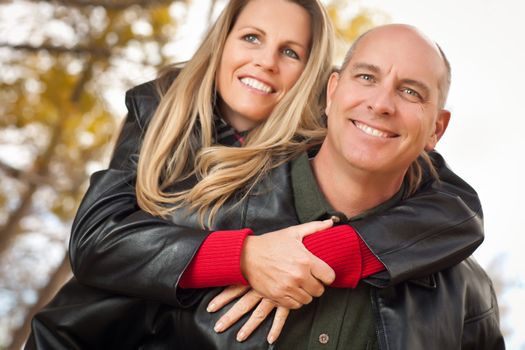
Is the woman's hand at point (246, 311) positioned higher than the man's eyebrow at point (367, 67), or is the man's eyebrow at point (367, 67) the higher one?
the man's eyebrow at point (367, 67)

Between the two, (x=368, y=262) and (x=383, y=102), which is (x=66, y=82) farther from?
(x=368, y=262)

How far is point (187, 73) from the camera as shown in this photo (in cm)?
271

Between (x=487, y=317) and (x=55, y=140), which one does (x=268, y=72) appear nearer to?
(x=487, y=317)

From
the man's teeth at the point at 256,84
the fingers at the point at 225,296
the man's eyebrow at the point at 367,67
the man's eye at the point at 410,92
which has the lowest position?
the fingers at the point at 225,296

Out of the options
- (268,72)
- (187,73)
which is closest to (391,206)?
(268,72)

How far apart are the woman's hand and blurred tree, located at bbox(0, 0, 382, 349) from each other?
8.52 ft

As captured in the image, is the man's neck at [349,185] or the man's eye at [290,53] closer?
the man's neck at [349,185]

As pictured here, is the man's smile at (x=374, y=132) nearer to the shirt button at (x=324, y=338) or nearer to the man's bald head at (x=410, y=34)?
the man's bald head at (x=410, y=34)

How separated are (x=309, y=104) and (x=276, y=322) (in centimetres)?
85

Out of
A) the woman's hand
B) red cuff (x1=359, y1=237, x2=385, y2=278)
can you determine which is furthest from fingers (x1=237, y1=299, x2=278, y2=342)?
red cuff (x1=359, y1=237, x2=385, y2=278)

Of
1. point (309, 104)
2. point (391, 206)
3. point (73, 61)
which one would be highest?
point (309, 104)

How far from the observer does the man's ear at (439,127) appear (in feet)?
7.70

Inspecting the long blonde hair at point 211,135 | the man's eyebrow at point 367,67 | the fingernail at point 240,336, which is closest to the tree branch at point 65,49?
the long blonde hair at point 211,135

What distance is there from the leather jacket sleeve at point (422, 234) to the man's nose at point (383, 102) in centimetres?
27
